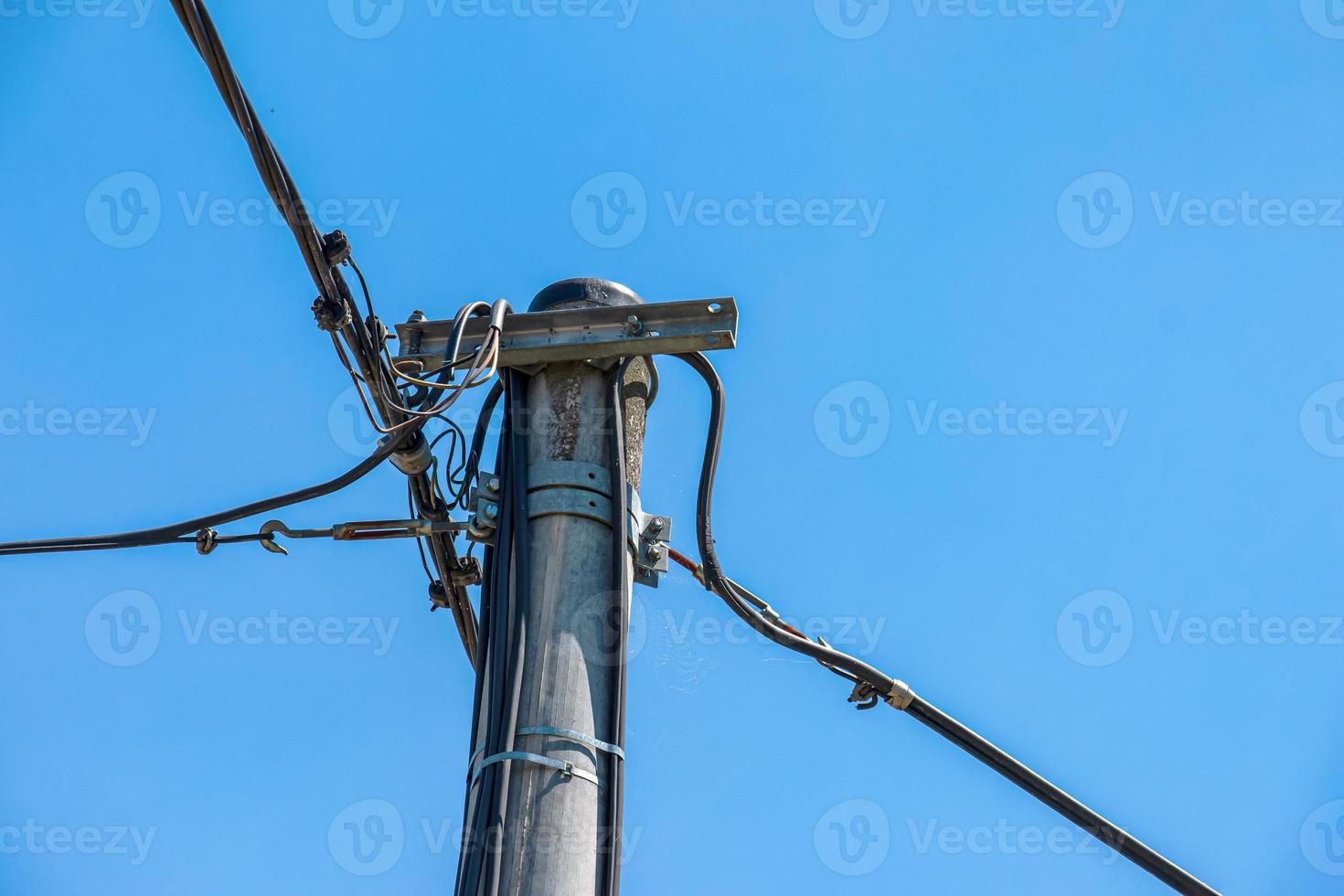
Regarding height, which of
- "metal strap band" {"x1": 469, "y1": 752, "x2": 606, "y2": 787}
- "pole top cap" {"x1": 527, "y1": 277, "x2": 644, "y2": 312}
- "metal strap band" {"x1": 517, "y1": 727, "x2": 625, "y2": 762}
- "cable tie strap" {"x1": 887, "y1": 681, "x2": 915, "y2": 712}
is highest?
"pole top cap" {"x1": 527, "y1": 277, "x2": 644, "y2": 312}

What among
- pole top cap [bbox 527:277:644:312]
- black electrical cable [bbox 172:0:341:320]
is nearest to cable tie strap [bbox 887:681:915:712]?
pole top cap [bbox 527:277:644:312]

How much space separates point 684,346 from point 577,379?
36 cm

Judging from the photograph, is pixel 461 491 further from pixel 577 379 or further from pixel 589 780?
pixel 589 780

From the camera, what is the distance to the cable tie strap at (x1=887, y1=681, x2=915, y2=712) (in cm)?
465

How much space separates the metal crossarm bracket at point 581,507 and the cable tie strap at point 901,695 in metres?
1.04

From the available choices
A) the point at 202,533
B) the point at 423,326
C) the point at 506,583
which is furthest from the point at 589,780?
the point at 202,533

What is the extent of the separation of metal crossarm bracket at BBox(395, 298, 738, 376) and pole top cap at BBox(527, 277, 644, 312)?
0.11 metres

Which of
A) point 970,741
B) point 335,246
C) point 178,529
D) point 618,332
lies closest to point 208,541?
point 178,529

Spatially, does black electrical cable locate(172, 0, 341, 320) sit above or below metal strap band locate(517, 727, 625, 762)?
above

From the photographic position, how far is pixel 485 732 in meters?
3.75

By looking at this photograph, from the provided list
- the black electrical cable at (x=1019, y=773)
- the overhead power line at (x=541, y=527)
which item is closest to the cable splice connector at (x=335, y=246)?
the overhead power line at (x=541, y=527)

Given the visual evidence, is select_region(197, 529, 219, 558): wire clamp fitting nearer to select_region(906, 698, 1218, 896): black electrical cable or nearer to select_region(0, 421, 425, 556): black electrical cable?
select_region(0, 421, 425, 556): black electrical cable

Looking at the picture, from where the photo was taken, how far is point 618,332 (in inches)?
164

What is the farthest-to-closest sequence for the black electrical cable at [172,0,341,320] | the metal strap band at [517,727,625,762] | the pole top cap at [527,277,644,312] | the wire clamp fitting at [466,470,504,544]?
the pole top cap at [527,277,644,312] < the wire clamp fitting at [466,470,504,544] < the black electrical cable at [172,0,341,320] < the metal strap band at [517,727,625,762]
